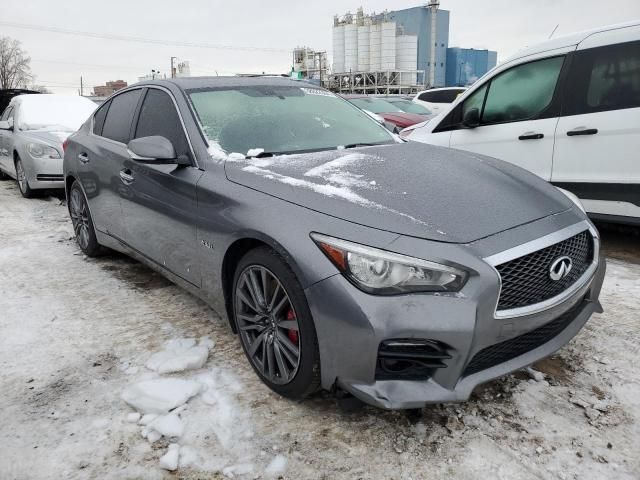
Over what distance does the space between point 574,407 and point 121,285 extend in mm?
3199

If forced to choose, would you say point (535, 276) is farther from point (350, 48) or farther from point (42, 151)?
point (350, 48)

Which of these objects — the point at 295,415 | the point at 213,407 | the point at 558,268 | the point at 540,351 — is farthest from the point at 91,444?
the point at 558,268

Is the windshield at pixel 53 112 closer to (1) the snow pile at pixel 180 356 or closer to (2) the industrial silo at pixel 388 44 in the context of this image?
(1) the snow pile at pixel 180 356

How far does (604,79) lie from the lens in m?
4.21

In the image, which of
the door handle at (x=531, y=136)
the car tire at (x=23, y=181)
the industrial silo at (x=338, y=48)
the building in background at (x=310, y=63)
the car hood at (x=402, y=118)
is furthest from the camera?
the building in background at (x=310, y=63)

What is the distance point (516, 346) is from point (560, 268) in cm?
38

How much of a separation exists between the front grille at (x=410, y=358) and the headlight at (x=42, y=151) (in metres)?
6.87

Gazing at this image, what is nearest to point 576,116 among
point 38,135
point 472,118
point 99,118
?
point 472,118

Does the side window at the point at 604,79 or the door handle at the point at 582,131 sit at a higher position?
the side window at the point at 604,79

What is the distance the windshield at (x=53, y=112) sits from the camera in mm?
8023

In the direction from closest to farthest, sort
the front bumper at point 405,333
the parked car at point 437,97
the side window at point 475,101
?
the front bumper at point 405,333 < the side window at point 475,101 < the parked car at point 437,97

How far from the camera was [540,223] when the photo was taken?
7.50 feet

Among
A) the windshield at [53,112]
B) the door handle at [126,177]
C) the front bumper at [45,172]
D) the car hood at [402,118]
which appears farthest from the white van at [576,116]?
the windshield at [53,112]

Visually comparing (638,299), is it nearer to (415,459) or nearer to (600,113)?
(600,113)
